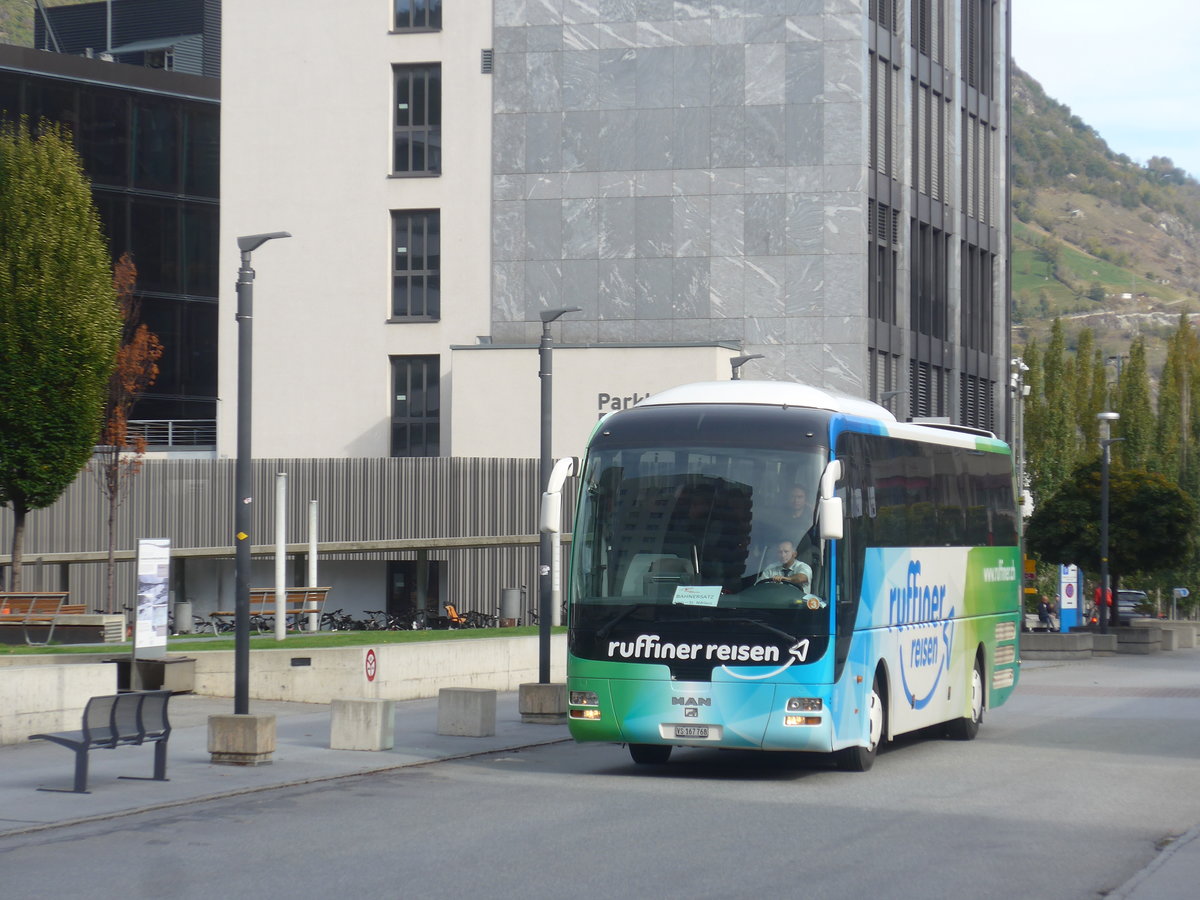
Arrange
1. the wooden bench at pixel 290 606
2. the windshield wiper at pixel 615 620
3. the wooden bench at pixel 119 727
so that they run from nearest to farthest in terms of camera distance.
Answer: the wooden bench at pixel 119 727
the windshield wiper at pixel 615 620
the wooden bench at pixel 290 606

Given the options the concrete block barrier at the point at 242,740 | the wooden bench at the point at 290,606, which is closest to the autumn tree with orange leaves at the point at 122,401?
the wooden bench at the point at 290,606

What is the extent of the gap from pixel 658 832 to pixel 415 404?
40.6m

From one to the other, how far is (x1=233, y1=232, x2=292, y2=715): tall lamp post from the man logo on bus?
6.40 m

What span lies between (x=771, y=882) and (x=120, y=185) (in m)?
49.9

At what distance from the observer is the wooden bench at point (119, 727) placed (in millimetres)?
14695

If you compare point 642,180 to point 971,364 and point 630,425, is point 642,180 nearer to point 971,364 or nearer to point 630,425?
point 971,364

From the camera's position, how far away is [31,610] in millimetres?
28719

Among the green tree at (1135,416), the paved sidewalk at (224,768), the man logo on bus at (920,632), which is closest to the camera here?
the paved sidewalk at (224,768)

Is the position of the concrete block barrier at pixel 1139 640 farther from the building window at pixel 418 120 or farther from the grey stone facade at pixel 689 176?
the building window at pixel 418 120

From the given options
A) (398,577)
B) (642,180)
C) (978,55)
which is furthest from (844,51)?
(398,577)

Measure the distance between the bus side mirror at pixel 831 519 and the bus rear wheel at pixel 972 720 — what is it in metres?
6.24

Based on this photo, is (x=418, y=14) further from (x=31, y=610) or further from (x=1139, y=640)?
(x=31, y=610)

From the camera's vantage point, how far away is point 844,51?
165 ft

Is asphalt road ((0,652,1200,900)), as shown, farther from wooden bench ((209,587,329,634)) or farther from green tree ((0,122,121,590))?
wooden bench ((209,587,329,634))
